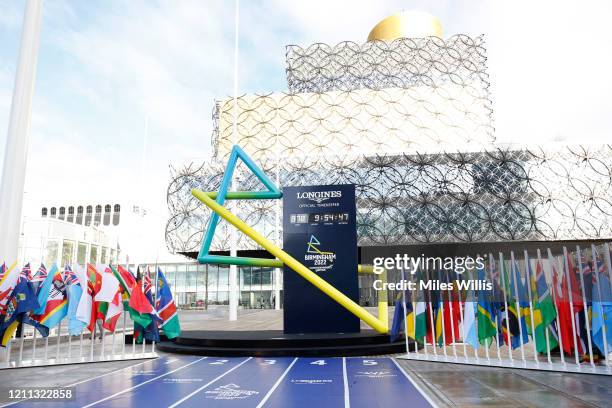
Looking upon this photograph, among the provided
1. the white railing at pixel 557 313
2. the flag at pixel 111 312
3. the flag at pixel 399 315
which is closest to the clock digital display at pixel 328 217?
the flag at pixel 399 315

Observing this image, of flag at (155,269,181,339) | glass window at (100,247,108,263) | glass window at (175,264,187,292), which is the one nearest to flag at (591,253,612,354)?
flag at (155,269,181,339)

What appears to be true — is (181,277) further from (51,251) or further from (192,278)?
(51,251)

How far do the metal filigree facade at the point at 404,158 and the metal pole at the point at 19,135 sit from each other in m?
17.0

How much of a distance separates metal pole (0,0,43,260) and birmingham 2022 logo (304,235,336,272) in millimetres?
9251

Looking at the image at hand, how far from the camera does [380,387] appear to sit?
903cm

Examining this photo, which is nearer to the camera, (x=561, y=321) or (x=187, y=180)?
(x=561, y=321)

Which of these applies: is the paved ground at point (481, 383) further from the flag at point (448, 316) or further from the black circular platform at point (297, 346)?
the black circular platform at point (297, 346)

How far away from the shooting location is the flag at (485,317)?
12.2 metres

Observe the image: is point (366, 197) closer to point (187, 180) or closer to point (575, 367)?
point (187, 180)

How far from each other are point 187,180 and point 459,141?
28818mm

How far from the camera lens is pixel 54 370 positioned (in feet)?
38.4

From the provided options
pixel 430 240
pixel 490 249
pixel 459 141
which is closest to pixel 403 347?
pixel 430 240

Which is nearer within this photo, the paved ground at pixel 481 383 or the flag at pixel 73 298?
the paved ground at pixel 481 383

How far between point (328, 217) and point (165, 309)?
651 cm
